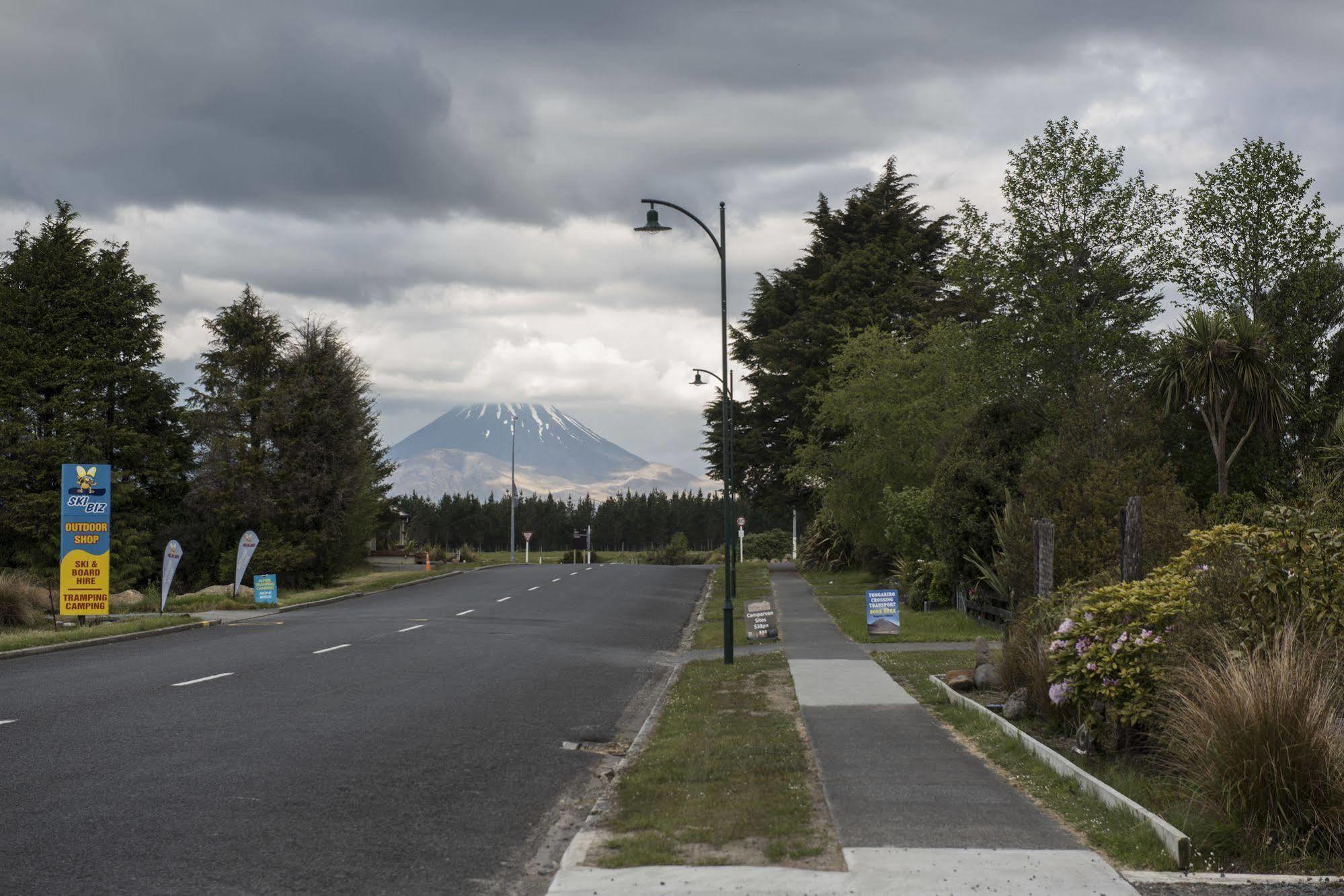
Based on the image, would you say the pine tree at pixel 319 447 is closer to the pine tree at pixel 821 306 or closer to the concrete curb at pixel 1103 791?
the pine tree at pixel 821 306

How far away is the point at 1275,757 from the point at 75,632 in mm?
20744

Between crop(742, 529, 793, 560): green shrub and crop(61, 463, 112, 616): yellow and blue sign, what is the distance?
164 ft

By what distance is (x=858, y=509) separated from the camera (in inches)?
1410

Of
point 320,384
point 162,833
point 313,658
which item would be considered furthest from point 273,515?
point 162,833

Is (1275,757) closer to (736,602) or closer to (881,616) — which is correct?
(881,616)

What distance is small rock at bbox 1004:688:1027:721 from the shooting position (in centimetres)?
1079

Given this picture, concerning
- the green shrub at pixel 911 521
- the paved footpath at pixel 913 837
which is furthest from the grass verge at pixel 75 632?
the green shrub at pixel 911 521

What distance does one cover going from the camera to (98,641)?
66.2 ft

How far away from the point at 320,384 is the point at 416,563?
21.7m

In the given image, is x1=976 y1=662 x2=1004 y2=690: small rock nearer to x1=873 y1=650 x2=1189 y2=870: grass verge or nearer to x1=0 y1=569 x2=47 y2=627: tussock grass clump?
x1=873 y1=650 x2=1189 y2=870: grass verge

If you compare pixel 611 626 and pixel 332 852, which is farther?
pixel 611 626

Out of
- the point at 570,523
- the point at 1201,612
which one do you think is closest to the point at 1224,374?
the point at 1201,612

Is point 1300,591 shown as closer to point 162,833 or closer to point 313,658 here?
point 162,833

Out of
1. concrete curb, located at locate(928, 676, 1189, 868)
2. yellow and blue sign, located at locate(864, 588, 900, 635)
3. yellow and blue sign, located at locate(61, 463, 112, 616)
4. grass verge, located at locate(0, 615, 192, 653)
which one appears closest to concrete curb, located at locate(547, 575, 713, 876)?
concrete curb, located at locate(928, 676, 1189, 868)
